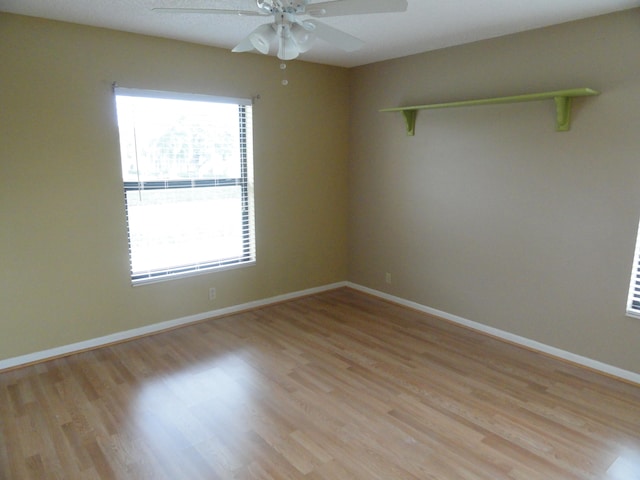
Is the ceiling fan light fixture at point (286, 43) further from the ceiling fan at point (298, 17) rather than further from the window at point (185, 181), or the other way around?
the window at point (185, 181)

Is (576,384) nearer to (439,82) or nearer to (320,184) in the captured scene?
(439,82)

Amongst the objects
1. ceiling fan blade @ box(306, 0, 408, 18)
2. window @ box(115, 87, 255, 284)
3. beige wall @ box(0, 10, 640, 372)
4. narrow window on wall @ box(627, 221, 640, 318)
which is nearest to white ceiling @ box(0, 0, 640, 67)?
beige wall @ box(0, 10, 640, 372)

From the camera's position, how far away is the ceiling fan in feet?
6.22

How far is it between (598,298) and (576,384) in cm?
64

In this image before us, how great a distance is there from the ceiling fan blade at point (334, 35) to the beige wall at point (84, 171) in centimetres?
182

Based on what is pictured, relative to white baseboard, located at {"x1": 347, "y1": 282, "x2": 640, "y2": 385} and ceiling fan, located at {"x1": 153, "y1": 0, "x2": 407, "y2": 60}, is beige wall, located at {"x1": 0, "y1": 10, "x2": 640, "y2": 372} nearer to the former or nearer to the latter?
white baseboard, located at {"x1": 347, "y1": 282, "x2": 640, "y2": 385}

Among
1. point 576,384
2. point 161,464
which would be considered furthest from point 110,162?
point 576,384

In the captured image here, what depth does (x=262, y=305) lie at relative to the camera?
14.7 feet

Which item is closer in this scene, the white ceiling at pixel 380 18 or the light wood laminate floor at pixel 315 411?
the light wood laminate floor at pixel 315 411

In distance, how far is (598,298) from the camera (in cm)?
312

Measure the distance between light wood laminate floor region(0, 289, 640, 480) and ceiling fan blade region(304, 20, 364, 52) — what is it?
2132 mm

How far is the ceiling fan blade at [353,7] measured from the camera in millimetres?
1847

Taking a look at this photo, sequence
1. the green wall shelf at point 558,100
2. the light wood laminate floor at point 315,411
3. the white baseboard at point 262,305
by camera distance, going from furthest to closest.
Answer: the white baseboard at point 262,305 → the green wall shelf at point 558,100 → the light wood laminate floor at point 315,411

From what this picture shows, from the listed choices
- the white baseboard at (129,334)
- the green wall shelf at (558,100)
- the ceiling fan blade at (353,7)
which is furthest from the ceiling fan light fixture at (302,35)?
the white baseboard at (129,334)
